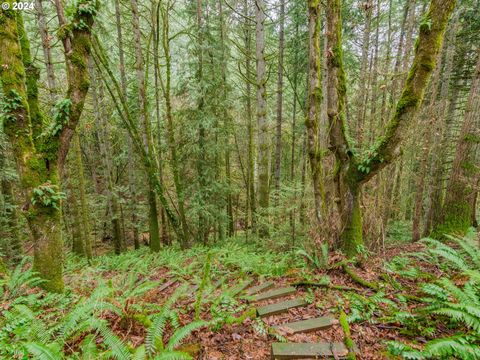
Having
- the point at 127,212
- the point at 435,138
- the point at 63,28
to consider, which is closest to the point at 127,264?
the point at 63,28

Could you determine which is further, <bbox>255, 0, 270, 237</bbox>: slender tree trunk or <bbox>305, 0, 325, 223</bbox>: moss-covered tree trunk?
<bbox>255, 0, 270, 237</bbox>: slender tree trunk

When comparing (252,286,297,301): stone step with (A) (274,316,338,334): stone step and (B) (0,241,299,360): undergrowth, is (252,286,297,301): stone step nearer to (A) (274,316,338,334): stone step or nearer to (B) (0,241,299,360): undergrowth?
(B) (0,241,299,360): undergrowth

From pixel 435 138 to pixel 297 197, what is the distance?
5.22 metres

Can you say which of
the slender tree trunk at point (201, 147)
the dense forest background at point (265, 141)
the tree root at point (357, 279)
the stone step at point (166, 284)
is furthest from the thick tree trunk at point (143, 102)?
the tree root at point (357, 279)

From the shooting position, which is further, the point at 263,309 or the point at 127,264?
the point at 127,264

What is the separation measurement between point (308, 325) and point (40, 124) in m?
5.50

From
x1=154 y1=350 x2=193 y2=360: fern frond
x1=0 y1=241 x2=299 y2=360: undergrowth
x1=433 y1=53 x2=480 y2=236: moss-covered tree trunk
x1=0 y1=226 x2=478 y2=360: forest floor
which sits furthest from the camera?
x1=433 y1=53 x2=480 y2=236: moss-covered tree trunk

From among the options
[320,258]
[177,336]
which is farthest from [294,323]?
[320,258]

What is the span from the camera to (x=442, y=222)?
7145 millimetres

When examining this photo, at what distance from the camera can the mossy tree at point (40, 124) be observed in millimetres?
3922

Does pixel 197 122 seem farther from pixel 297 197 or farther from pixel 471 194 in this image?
pixel 471 194

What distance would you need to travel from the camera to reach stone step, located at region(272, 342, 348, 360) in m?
2.47

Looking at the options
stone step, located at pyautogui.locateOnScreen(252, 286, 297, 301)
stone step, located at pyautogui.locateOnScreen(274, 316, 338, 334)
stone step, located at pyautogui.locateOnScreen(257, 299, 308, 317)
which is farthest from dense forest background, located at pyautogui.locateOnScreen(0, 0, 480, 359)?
stone step, located at pyautogui.locateOnScreen(252, 286, 297, 301)

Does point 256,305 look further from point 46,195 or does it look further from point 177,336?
point 46,195
